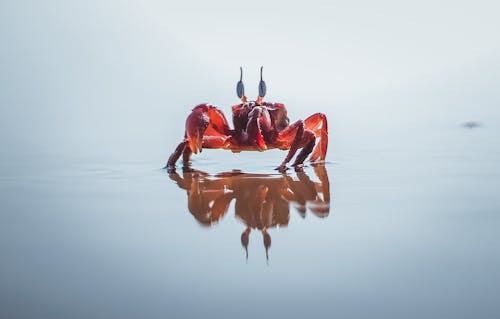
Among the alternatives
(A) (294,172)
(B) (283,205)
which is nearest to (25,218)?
(B) (283,205)

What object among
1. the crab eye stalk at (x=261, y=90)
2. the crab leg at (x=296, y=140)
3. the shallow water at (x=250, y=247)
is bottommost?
the shallow water at (x=250, y=247)

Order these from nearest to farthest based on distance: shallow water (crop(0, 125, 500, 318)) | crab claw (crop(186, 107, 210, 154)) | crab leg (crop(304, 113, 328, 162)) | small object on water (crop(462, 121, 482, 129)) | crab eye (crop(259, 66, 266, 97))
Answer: shallow water (crop(0, 125, 500, 318))
crab claw (crop(186, 107, 210, 154))
crab eye (crop(259, 66, 266, 97))
crab leg (crop(304, 113, 328, 162))
small object on water (crop(462, 121, 482, 129))

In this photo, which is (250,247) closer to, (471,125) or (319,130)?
(319,130)

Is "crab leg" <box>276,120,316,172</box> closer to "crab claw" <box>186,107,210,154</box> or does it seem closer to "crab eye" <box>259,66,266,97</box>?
"crab eye" <box>259,66,266,97</box>

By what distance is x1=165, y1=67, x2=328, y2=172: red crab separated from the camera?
4078 mm

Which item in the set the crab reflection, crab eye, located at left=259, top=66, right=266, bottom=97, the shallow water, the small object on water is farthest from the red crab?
the small object on water

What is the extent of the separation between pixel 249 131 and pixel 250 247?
7.64ft

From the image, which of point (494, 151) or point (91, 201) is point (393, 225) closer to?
point (91, 201)

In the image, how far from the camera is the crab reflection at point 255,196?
2432mm

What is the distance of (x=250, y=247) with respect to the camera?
6.32 ft

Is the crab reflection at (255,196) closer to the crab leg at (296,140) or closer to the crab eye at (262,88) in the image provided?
the crab leg at (296,140)

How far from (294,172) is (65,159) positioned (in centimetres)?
240

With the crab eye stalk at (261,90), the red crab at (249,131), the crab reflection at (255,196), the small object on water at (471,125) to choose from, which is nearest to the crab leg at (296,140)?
the red crab at (249,131)

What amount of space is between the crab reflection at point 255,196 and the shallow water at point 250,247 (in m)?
0.01
